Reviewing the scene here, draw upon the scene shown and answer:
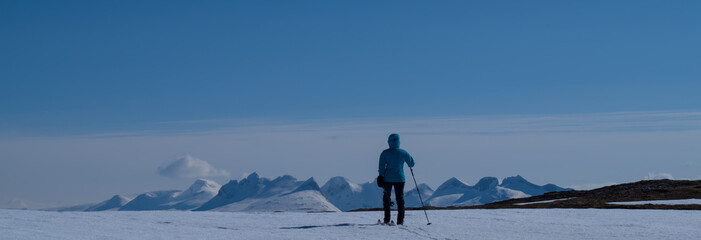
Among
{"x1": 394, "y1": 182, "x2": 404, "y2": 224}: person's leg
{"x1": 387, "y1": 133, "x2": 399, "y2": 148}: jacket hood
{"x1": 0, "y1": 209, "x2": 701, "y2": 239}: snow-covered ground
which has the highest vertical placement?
{"x1": 387, "y1": 133, "x2": 399, "y2": 148}: jacket hood

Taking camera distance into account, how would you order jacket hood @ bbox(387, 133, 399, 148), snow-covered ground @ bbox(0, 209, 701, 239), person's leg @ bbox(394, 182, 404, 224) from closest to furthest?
snow-covered ground @ bbox(0, 209, 701, 239)
person's leg @ bbox(394, 182, 404, 224)
jacket hood @ bbox(387, 133, 399, 148)

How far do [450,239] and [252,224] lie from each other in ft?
19.6

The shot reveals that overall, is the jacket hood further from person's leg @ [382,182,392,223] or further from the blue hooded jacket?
person's leg @ [382,182,392,223]

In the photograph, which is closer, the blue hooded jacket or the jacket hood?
the blue hooded jacket

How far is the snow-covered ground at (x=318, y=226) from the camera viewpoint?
15734 millimetres

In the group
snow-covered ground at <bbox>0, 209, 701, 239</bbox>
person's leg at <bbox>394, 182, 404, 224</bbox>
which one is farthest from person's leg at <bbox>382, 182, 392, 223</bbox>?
snow-covered ground at <bbox>0, 209, 701, 239</bbox>

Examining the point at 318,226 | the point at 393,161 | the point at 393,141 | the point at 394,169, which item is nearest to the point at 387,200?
the point at 394,169

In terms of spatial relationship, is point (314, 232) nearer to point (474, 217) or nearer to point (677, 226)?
point (474, 217)

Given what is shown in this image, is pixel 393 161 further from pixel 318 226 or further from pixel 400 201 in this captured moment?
pixel 318 226

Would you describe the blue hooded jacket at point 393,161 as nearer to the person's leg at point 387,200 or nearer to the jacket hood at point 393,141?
the jacket hood at point 393,141

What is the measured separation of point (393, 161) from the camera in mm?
19891

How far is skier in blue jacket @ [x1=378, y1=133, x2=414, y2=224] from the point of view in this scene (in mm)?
19719

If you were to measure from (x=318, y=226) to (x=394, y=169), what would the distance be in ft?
9.06

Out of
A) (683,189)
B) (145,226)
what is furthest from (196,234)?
(683,189)
